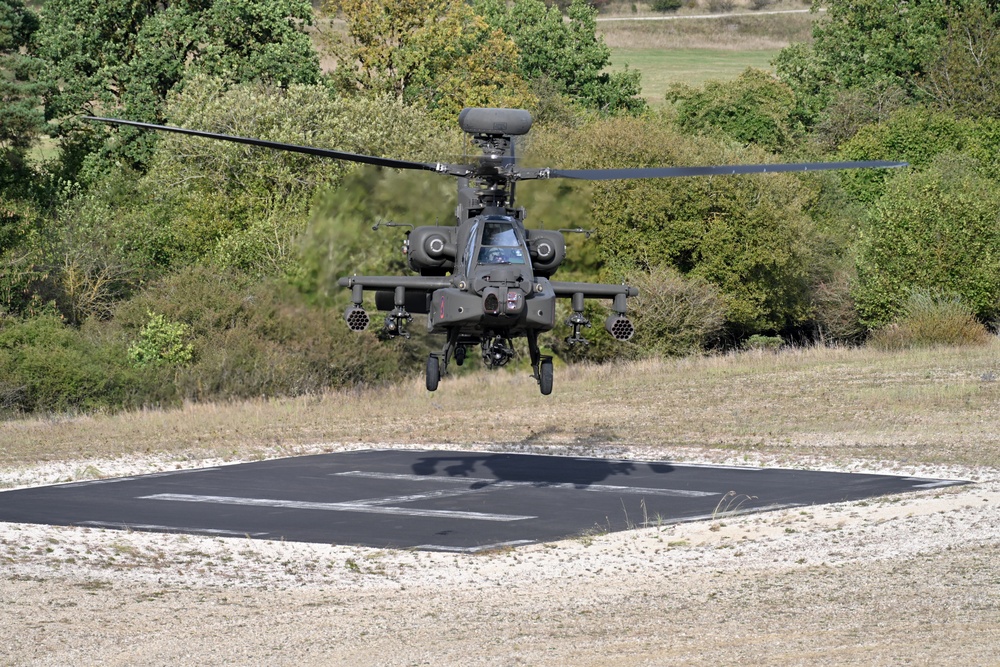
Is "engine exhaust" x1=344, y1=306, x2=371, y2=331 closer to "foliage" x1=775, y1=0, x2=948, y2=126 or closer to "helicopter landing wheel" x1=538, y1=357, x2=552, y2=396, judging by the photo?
"helicopter landing wheel" x1=538, y1=357, x2=552, y2=396

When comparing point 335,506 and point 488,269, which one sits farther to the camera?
point 335,506

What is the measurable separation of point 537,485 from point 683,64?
106150 millimetres

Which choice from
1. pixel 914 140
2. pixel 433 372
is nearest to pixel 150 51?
pixel 914 140

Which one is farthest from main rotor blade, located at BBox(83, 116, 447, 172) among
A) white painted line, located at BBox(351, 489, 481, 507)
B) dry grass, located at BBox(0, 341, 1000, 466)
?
dry grass, located at BBox(0, 341, 1000, 466)

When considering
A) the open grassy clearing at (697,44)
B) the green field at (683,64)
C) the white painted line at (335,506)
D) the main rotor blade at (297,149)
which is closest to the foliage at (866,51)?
the green field at (683,64)

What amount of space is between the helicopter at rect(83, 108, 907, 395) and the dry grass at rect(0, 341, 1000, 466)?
18.3m

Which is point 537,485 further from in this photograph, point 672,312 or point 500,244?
point 672,312

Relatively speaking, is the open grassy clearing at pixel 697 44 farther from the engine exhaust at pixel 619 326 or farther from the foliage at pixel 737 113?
the engine exhaust at pixel 619 326

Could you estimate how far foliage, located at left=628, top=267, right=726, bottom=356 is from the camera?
2813 inches

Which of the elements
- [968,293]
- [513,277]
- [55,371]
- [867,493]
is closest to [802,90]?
[968,293]

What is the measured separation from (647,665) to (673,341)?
178ft

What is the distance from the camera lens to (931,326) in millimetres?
71750

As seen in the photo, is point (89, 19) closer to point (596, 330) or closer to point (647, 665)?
point (596, 330)

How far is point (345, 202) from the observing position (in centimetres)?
3086
